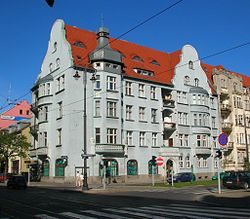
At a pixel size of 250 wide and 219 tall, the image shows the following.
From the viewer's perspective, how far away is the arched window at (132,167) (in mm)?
44469

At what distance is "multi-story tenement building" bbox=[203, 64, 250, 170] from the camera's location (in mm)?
57156

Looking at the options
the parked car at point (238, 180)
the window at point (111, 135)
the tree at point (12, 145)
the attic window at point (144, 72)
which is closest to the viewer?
the parked car at point (238, 180)

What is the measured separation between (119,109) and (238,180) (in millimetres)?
19435

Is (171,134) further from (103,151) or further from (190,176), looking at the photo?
(103,151)

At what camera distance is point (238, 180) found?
27656 millimetres

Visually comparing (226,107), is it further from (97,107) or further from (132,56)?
(97,107)

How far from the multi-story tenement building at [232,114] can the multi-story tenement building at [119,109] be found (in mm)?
3290

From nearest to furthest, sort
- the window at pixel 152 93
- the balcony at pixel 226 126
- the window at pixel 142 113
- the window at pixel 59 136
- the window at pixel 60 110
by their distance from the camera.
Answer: the window at pixel 59 136 → the window at pixel 60 110 → the window at pixel 142 113 → the window at pixel 152 93 → the balcony at pixel 226 126

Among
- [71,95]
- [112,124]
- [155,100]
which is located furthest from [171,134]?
[71,95]

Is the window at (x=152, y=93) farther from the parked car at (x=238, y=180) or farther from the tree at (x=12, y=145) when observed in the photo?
the parked car at (x=238, y=180)

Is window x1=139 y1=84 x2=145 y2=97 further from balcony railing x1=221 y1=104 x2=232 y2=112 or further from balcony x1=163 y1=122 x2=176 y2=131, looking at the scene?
balcony railing x1=221 y1=104 x2=232 y2=112

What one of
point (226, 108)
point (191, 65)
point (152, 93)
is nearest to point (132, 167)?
point (152, 93)

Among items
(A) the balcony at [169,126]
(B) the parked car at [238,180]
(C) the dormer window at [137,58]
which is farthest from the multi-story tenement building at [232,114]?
(B) the parked car at [238,180]

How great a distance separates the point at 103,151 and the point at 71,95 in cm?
761
